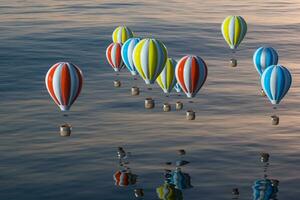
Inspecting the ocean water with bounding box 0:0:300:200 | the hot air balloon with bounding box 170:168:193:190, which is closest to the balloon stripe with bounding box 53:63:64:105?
the ocean water with bounding box 0:0:300:200

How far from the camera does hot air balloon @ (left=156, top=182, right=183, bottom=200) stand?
2295 inches

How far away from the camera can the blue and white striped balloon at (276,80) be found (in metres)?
73.2

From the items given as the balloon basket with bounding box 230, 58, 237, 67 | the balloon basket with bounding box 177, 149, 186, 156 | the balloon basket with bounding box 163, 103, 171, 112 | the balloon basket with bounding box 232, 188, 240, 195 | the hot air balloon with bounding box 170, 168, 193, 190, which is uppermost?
the balloon basket with bounding box 230, 58, 237, 67

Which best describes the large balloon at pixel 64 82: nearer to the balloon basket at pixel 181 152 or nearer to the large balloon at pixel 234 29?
the balloon basket at pixel 181 152

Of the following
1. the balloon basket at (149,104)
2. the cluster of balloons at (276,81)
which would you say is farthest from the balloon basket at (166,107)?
the cluster of balloons at (276,81)

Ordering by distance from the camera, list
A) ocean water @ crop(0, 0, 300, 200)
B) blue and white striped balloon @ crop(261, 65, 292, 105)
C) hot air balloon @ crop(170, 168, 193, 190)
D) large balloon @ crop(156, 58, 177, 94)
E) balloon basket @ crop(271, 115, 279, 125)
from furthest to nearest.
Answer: balloon basket @ crop(271, 115, 279, 125) < large balloon @ crop(156, 58, 177, 94) < blue and white striped balloon @ crop(261, 65, 292, 105) < ocean water @ crop(0, 0, 300, 200) < hot air balloon @ crop(170, 168, 193, 190)

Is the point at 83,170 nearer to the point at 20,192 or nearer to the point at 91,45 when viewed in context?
the point at 20,192

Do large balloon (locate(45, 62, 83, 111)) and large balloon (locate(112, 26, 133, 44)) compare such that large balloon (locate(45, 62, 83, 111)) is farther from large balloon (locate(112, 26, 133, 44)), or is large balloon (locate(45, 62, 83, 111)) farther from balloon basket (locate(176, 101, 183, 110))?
large balloon (locate(112, 26, 133, 44))

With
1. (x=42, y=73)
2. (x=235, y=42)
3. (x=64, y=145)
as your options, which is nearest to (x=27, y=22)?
(x=42, y=73)

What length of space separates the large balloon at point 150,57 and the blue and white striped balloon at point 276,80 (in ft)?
32.4

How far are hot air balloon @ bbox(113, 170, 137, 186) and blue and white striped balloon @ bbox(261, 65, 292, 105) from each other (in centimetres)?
1710

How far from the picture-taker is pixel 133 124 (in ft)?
270

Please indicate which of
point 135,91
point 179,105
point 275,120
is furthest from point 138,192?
point 135,91

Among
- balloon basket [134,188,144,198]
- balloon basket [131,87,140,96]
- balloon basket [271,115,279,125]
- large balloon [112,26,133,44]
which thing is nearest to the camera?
balloon basket [134,188,144,198]
